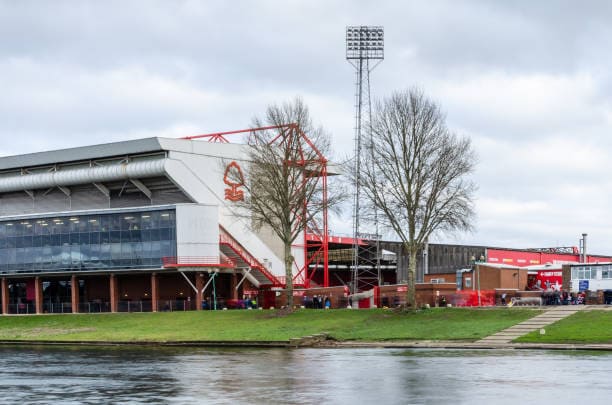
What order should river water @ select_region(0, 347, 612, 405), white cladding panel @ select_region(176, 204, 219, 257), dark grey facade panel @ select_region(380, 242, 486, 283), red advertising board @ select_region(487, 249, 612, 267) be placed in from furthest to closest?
dark grey facade panel @ select_region(380, 242, 486, 283)
red advertising board @ select_region(487, 249, 612, 267)
white cladding panel @ select_region(176, 204, 219, 257)
river water @ select_region(0, 347, 612, 405)

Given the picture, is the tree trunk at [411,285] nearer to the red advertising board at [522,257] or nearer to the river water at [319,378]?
the river water at [319,378]

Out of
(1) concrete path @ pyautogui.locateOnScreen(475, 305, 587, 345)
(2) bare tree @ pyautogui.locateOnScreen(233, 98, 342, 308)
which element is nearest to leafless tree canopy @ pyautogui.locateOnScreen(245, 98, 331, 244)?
(2) bare tree @ pyautogui.locateOnScreen(233, 98, 342, 308)

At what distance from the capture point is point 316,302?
79062 mm

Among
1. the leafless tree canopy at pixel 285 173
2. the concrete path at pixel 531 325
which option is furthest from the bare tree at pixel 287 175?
the concrete path at pixel 531 325

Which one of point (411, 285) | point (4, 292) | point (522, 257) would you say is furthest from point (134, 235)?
point (522, 257)

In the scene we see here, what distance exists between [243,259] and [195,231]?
679 centimetres

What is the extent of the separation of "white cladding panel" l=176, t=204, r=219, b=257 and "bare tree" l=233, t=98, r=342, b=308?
1131 centimetres

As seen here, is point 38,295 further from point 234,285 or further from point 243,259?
point 243,259

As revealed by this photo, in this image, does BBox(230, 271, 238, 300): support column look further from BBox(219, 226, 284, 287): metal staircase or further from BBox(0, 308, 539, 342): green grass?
BBox(0, 308, 539, 342): green grass

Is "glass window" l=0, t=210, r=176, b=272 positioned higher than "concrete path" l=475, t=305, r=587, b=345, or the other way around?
"glass window" l=0, t=210, r=176, b=272

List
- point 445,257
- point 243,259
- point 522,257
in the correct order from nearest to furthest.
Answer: point 243,259
point 445,257
point 522,257

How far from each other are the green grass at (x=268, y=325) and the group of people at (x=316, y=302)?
9135 millimetres

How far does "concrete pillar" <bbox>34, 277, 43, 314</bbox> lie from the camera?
89500mm

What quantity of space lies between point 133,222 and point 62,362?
4318 centimetres
